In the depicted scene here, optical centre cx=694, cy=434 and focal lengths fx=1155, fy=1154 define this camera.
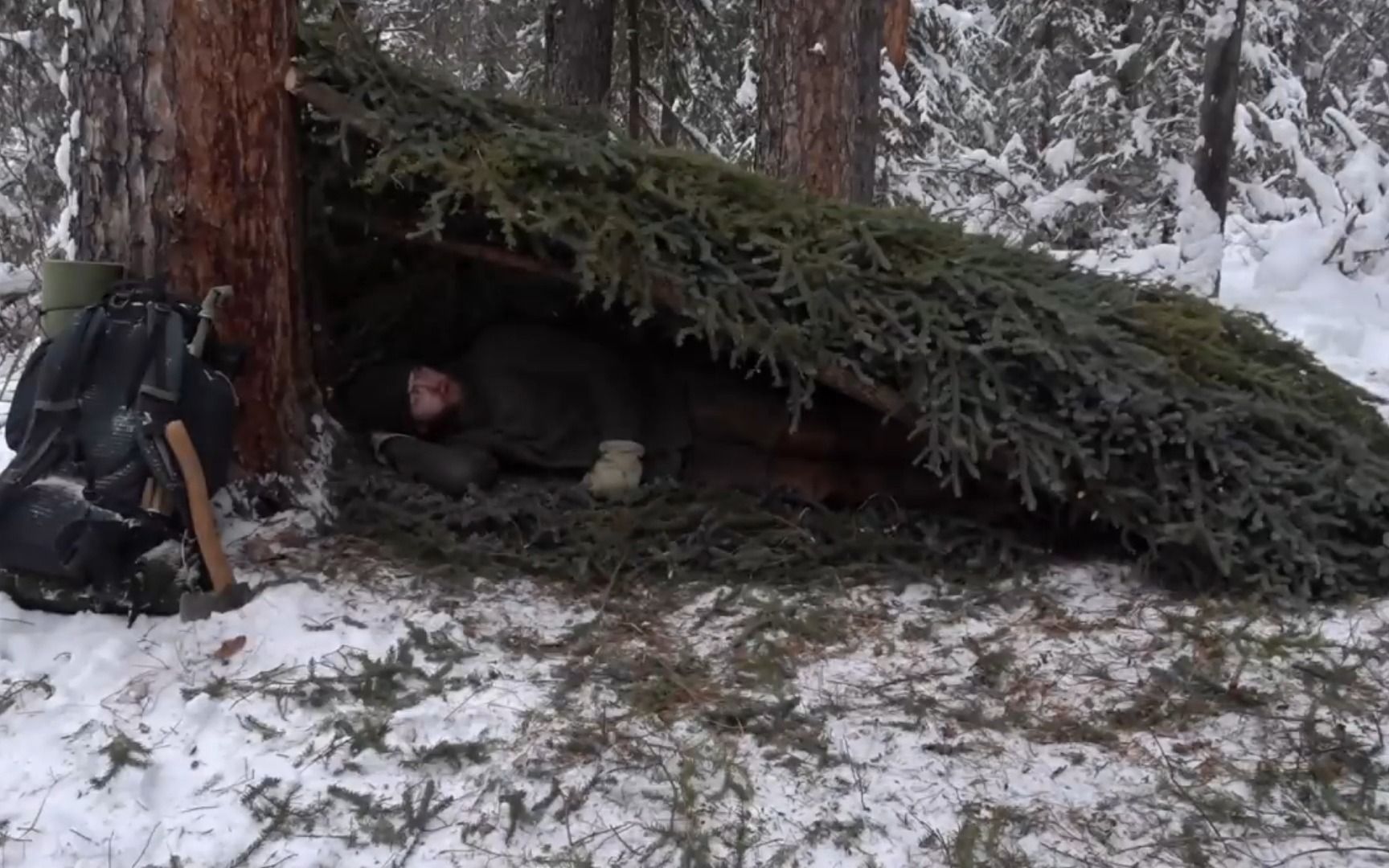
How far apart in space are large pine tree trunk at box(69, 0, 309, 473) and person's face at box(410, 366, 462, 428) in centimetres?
80

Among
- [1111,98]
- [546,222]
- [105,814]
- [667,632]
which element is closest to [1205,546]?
[667,632]

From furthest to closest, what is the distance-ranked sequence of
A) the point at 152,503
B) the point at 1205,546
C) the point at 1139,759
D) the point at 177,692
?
the point at 1205,546, the point at 152,503, the point at 177,692, the point at 1139,759

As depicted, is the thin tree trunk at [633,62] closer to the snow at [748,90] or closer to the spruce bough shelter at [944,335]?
the snow at [748,90]

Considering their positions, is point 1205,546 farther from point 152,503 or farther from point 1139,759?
point 152,503

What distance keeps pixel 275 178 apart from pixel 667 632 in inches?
85.8

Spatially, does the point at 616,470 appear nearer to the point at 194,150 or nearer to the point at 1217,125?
the point at 194,150

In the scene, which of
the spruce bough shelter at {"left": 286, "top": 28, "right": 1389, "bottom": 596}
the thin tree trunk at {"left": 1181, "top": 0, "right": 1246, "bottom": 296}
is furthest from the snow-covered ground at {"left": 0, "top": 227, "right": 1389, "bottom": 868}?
the thin tree trunk at {"left": 1181, "top": 0, "right": 1246, "bottom": 296}

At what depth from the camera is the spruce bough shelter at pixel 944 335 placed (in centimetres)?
417

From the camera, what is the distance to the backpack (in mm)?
3557

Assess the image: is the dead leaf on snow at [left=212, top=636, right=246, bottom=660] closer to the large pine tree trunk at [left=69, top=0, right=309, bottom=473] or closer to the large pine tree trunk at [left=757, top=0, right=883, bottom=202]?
the large pine tree trunk at [left=69, top=0, right=309, bottom=473]

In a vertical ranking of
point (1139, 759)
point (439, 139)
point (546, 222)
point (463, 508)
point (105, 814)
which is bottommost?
point (105, 814)

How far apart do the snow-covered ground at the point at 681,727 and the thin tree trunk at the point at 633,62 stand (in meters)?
6.31

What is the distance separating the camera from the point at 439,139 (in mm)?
4340

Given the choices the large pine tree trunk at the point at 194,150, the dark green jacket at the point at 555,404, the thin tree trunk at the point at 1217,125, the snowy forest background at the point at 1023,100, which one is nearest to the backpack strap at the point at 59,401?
the large pine tree trunk at the point at 194,150
